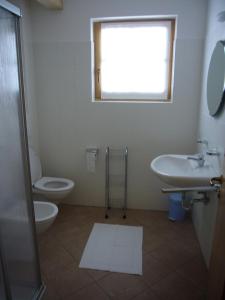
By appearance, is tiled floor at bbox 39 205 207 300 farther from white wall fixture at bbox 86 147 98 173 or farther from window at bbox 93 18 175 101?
window at bbox 93 18 175 101

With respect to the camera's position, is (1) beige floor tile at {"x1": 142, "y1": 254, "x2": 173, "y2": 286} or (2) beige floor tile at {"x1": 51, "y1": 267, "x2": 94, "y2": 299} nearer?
(2) beige floor tile at {"x1": 51, "y1": 267, "x2": 94, "y2": 299}

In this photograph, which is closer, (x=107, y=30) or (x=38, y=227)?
(x=38, y=227)

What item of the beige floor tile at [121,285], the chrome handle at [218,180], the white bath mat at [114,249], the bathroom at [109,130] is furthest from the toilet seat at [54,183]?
the chrome handle at [218,180]

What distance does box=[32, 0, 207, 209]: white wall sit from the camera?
2268 mm

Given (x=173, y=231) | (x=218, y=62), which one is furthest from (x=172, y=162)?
(x=218, y=62)

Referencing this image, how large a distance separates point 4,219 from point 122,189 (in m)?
1.71

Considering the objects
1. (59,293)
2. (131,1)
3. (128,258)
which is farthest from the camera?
(131,1)

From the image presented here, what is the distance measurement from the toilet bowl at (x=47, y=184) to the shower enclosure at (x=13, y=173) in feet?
2.80

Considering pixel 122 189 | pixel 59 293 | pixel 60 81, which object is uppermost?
pixel 60 81

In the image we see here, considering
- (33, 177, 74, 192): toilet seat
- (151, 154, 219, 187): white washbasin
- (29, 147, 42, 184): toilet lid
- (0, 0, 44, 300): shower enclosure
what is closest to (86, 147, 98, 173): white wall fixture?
(33, 177, 74, 192): toilet seat

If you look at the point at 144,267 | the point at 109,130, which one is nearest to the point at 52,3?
the point at 109,130

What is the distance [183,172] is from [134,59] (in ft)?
4.48

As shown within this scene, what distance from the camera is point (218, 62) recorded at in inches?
65.7

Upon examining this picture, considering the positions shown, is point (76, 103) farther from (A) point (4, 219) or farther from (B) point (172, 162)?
(A) point (4, 219)
